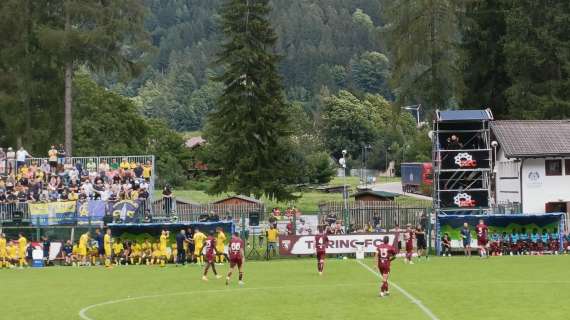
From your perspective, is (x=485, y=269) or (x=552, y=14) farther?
(x=552, y=14)

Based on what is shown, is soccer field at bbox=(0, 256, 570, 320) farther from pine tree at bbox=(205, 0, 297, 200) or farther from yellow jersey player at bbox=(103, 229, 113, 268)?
pine tree at bbox=(205, 0, 297, 200)

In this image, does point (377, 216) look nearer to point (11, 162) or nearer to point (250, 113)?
point (11, 162)

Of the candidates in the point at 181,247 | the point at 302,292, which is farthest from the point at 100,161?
the point at 302,292

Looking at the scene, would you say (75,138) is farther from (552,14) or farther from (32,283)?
(32,283)

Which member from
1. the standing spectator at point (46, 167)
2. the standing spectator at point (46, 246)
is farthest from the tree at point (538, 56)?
the standing spectator at point (46, 246)

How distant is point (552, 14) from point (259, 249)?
2973 cm

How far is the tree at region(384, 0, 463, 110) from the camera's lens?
202 feet

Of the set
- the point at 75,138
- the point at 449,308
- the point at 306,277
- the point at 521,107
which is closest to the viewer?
the point at 449,308

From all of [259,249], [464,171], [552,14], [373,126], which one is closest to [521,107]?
[552,14]

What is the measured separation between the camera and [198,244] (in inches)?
1532

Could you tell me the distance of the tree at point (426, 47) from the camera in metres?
61.6

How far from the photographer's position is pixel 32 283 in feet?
109

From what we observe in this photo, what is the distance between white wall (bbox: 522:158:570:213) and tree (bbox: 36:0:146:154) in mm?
23686

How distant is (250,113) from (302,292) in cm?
3852
